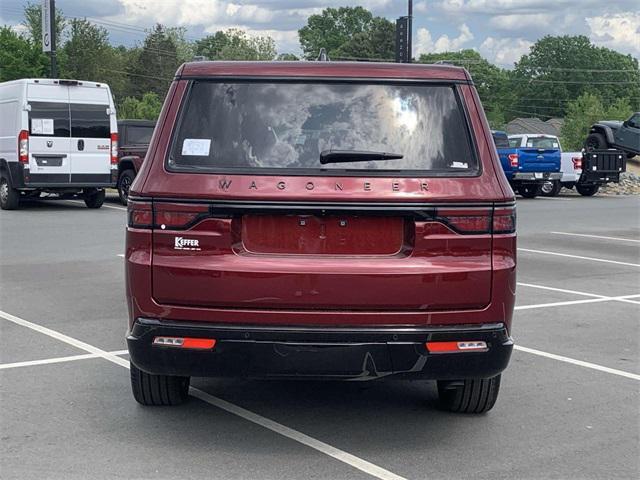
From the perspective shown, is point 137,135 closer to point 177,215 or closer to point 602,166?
point 602,166

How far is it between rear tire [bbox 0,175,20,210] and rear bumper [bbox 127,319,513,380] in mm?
16310

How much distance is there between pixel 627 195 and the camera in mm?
32750

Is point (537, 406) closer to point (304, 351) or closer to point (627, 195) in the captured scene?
point (304, 351)

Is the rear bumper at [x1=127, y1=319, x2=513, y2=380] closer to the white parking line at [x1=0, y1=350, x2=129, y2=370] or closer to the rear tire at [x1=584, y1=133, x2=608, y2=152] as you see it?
the white parking line at [x1=0, y1=350, x2=129, y2=370]

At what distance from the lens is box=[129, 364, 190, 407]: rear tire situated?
213 inches

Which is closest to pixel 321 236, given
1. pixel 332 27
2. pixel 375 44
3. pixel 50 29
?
pixel 50 29

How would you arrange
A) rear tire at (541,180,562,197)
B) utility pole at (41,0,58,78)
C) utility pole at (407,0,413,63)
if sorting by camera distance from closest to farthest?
rear tire at (541,180,562,197) < utility pole at (407,0,413,63) < utility pole at (41,0,58,78)

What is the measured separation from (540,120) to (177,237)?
137m

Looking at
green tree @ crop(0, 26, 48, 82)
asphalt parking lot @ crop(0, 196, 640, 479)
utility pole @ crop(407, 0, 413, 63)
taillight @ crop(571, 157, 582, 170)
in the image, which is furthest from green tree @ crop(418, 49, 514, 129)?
asphalt parking lot @ crop(0, 196, 640, 479)

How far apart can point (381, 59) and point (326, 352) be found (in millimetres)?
99687

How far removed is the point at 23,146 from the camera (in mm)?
19281

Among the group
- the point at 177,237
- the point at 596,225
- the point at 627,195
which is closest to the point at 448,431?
the point at 177,237

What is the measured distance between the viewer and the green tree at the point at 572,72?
132 meters

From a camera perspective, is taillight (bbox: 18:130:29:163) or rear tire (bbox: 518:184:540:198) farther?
rear tire (bbox: 518:184:540:198)
